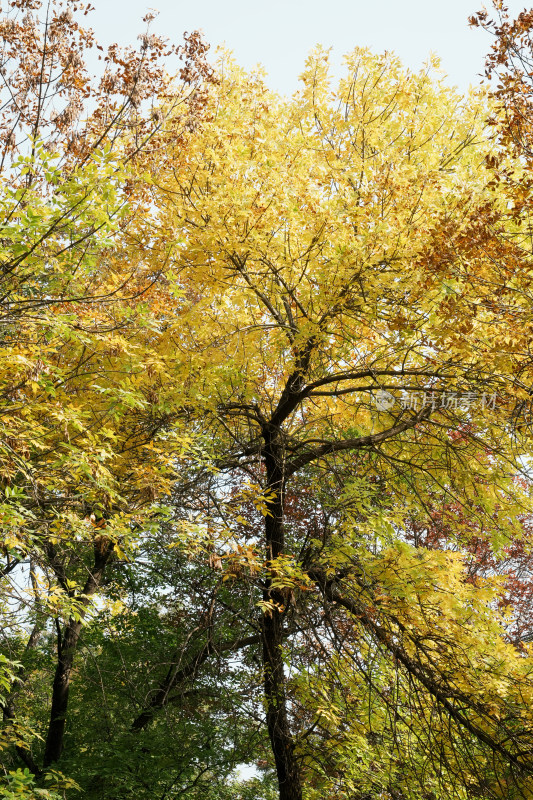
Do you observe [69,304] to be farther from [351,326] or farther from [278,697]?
[278,697]

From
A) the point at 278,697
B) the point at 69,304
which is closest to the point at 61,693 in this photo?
the point at 278,697

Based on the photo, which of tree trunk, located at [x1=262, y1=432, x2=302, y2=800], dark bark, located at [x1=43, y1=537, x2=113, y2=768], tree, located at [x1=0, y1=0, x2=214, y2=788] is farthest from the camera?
dark bark, located at [x1=43, y1=537, x2=113, y2=768]

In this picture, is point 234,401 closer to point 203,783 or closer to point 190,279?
point 190,279

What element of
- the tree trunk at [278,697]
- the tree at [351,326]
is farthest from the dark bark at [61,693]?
the tree trunk at [278,697]

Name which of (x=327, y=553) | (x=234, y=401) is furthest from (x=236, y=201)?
(x=327, y=553)

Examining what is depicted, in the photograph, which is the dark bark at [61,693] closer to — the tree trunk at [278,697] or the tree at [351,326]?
the tree at [351,326]

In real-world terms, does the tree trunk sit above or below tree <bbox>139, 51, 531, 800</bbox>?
below

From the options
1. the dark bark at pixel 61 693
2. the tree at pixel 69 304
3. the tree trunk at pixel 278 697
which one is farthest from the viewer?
the dark bark at pixel 61 693

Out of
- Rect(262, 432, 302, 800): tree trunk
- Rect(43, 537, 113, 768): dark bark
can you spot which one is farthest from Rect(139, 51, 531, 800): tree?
Rect(43, 537, 113, 768): dark bark

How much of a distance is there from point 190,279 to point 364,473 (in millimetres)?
2923

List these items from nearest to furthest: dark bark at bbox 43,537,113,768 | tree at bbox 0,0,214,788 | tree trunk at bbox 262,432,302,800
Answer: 1. tree at bbox 0,0,214,788
2. tree trunk at bbox 262,432,302,800
3. dark bark at bbox 43,537,113,768

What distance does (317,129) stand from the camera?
6.64m

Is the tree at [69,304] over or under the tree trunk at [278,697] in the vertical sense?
over

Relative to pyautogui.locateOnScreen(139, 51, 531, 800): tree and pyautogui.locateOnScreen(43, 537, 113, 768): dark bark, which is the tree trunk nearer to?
pyautogui.locateOnScreen(139, 51, 531, 800): tree
